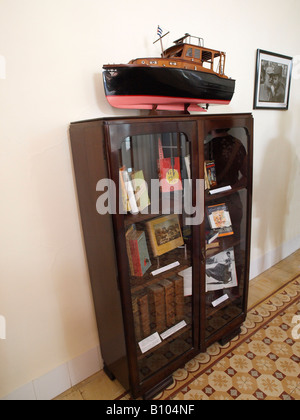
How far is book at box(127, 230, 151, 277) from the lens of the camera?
3.84ft

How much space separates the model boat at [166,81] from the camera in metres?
1.07

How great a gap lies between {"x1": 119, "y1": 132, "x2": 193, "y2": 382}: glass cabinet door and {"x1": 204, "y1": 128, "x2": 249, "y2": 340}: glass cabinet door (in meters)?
0.20

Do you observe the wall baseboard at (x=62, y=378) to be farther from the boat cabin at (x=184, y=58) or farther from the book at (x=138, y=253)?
the boat cabin at (x=184, y=58)

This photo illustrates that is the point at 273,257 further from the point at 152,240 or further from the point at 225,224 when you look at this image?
the point at 152,240

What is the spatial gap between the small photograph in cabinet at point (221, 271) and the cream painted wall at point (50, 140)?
30.5 inches

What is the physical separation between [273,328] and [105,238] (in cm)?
148

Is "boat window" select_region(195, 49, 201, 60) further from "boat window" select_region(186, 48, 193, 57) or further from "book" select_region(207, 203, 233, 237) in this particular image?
"book" select_region(207, 203, 233, 237)

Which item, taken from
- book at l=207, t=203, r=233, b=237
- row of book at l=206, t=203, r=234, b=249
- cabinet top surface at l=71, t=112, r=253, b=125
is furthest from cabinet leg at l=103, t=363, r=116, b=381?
cabinet top surface at l=71, t=112, r=253, b=125

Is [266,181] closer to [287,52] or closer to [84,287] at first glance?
[287,52]

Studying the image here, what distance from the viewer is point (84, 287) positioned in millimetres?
1390

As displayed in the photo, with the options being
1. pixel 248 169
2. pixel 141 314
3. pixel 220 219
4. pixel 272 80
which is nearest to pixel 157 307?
pixel 141 314

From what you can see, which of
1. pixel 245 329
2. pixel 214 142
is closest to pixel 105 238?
pixel 214 142

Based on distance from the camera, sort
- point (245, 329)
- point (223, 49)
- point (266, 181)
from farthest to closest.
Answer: point (266, 181), point (245, 329), point (223, 49)

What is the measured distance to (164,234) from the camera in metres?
1.34
